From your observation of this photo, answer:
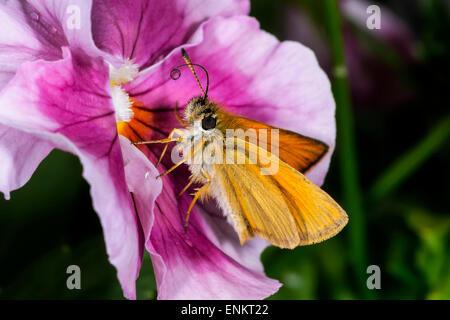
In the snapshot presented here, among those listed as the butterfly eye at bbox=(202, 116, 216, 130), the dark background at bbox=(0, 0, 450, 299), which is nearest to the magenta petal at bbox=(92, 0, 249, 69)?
the butterfly eye at bbox=(202, 116, 216, 130)

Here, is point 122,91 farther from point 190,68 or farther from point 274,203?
point 274,203

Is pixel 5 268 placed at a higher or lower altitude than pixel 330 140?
lower

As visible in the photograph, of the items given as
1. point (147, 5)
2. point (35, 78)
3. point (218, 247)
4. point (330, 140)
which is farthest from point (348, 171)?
point (35, 78)

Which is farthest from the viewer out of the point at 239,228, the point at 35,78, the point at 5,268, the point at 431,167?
the point at 431,167

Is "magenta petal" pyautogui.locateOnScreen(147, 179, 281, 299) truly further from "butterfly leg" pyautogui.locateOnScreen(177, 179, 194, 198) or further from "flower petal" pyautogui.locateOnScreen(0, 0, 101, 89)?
"flower petal" pyautogui.locateOnScreen(0, 0, 101, 89)

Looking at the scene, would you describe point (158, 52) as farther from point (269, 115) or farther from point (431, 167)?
point (431, 167)

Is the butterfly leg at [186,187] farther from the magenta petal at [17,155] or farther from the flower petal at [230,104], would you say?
the magenta petal at [17,155]

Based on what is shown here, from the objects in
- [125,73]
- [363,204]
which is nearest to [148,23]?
[125,73]

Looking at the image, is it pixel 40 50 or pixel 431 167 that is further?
pixel 431 167
